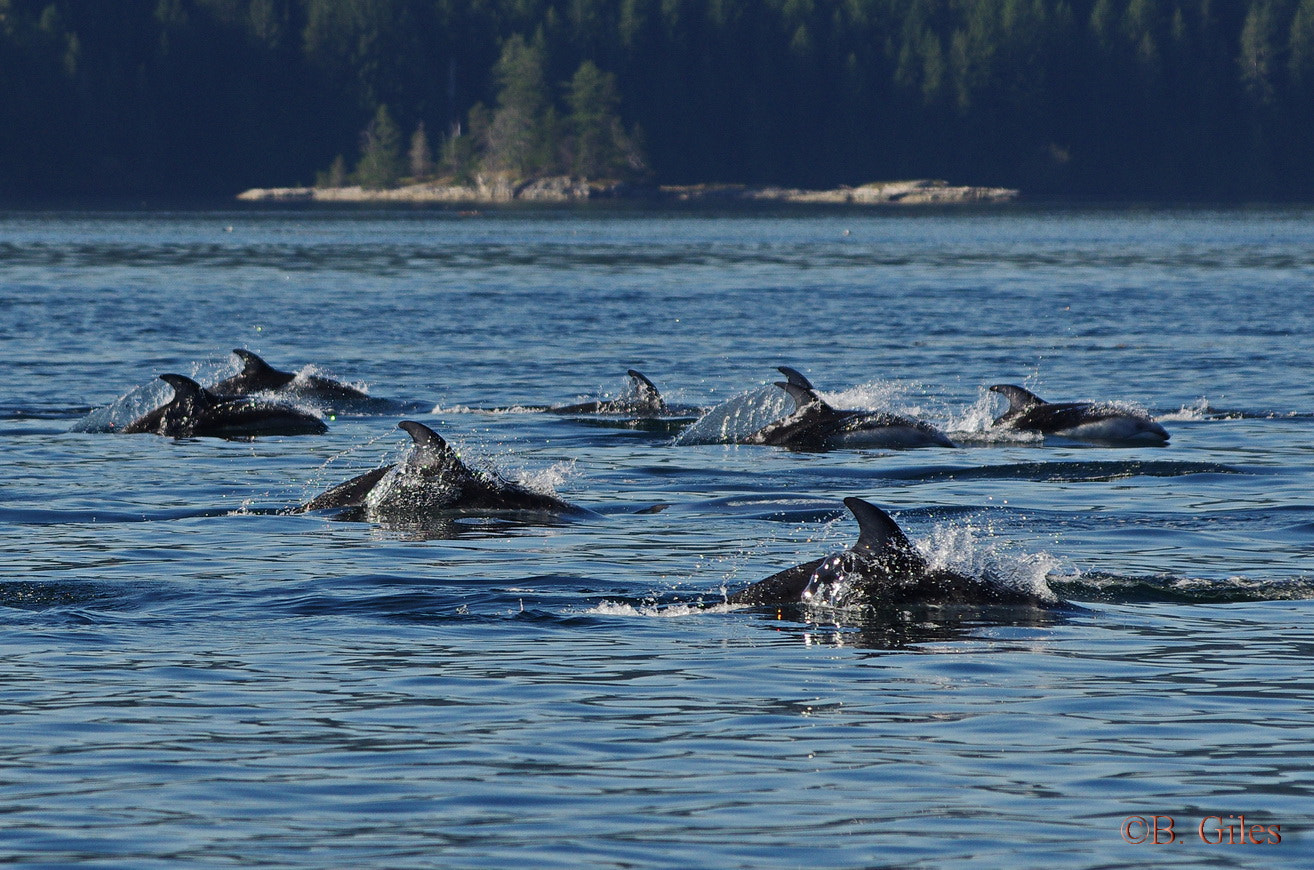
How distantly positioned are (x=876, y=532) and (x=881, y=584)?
58 centimetres

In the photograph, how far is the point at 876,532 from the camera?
14125 millimetres

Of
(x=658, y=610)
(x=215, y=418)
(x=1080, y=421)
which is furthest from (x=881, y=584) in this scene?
(x=215, y=418)

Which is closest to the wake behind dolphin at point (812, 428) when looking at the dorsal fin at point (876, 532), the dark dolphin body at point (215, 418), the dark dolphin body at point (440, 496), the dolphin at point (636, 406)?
the dolphin at point (636, 406)

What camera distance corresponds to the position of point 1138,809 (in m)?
9.99

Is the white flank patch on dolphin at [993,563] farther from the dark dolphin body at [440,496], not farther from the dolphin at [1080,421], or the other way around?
the dolphin at [1080,421]

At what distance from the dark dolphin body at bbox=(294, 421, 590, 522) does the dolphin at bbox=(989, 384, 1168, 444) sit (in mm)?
8041

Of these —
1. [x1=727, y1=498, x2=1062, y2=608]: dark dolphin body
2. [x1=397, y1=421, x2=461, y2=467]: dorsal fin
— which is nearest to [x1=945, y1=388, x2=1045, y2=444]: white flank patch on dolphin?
[x1=397, y1=421, x2=461, y2=467]: dorsal fin

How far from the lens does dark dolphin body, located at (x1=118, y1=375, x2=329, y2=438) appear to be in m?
27.5

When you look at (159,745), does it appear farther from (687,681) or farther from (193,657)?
(687,681)

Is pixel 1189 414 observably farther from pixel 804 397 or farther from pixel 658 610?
pixel 658 610

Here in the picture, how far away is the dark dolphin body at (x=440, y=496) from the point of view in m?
19.7

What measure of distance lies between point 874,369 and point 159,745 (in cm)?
2664

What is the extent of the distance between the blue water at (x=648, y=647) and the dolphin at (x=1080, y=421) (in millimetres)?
615

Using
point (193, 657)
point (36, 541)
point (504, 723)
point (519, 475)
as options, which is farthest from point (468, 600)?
point (519, 475)
